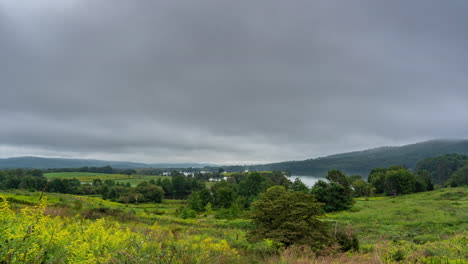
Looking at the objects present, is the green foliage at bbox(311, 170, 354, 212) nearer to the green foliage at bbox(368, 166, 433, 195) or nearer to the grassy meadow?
the grassy meadow

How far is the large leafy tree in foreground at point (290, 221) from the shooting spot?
932 centimetres

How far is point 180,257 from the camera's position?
193 inches

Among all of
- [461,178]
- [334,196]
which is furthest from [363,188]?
[334,196]

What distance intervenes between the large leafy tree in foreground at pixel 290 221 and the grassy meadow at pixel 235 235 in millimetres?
677

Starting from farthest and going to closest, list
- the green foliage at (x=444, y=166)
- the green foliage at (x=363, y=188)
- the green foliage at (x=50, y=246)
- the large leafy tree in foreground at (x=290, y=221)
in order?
the green foliage at (x=444, y=166) → the green foliage at (x=363, y=188) → the large leafy tree in foreground at (x=290, y=221) → the green foliage at (x=50, y=246)

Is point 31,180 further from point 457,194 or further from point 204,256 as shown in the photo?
point 457,194

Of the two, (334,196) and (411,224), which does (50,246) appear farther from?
(334,196)

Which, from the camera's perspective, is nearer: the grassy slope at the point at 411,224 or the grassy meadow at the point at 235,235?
the grassy meadow at the point at 235,235

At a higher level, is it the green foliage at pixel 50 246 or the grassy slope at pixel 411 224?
the green foliage at pixel 50 246

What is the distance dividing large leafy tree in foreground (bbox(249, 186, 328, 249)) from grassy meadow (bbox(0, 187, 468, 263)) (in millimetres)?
677

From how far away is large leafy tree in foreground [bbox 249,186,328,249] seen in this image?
932 cm

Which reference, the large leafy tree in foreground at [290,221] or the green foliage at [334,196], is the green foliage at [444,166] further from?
the large leafy tree in foreground at [290,221]

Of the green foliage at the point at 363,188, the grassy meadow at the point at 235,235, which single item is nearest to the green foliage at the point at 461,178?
the green foliage at the point at 363,188

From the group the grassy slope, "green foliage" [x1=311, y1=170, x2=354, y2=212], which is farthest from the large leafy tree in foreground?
"green foliage" [x1=311, y1=170, x2=354, y2=212]
